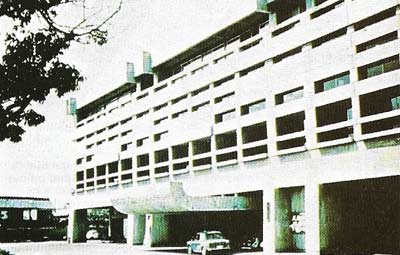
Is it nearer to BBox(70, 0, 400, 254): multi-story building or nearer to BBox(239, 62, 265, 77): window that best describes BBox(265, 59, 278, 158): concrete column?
BBox(70, 0, 400, 254): multi-story building

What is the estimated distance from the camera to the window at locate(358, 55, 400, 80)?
27.7m

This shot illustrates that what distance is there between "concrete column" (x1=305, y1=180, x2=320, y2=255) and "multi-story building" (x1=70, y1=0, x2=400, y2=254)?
0.19ft

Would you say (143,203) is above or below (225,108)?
below

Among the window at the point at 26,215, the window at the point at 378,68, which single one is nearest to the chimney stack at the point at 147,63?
the window at the point at 378,68

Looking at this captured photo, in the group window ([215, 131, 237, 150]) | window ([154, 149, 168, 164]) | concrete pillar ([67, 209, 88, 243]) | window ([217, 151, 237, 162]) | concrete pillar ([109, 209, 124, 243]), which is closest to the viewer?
window ([215, 131, 237, 150])

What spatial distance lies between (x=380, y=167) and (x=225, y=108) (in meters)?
13.9

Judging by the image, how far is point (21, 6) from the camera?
11.5 metres

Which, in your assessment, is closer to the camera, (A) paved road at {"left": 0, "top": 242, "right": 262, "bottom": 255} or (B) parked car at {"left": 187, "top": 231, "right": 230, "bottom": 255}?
(B) parked car at {"left": 187, "top": 231, "right": 230, "bottom": 255}

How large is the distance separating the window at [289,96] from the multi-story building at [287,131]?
→ 0.24 feet

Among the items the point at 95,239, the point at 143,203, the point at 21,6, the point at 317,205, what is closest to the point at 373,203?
the point at 317,205

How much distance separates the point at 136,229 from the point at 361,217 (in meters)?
24.0

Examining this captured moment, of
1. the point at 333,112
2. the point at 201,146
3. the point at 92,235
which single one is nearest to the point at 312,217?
the point at 333,112

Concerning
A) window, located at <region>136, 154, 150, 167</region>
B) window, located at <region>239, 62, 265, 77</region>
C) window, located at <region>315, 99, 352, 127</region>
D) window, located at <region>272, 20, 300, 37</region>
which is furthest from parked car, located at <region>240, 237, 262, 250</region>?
window, located at <region>272, 20, 300, 37</region>

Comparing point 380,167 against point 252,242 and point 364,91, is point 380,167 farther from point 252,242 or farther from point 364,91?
point 252,242
